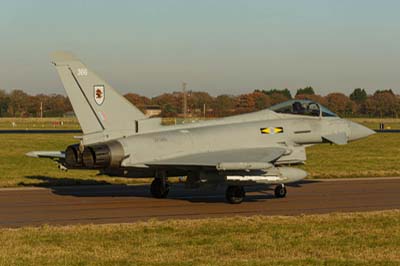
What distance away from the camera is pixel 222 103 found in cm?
6994

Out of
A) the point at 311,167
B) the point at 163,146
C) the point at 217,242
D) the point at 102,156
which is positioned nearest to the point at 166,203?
the point at 163,146

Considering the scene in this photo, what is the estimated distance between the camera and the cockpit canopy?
21.0 m

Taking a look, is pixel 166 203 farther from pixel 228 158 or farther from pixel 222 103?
pixel 222 103

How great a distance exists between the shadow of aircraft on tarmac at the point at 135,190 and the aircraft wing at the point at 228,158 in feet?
2.79

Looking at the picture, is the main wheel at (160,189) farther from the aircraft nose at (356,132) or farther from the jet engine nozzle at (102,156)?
the aircraft nose at (356,132)

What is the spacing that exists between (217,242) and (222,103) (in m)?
58.1

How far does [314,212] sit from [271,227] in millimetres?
3370

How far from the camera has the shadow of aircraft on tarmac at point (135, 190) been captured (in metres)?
20.3

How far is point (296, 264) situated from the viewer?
33.1 ft

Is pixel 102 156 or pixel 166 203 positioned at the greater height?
pixel 102 156

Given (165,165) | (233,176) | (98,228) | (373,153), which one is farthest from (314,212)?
(373,153)

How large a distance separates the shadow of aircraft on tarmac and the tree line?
8.71m

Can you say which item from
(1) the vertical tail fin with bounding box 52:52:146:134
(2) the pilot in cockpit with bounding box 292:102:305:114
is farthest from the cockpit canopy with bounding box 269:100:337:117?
(1) the vertical tail fin with bounding box 52:52:146:134

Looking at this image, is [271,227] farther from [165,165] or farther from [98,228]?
[165,165]
